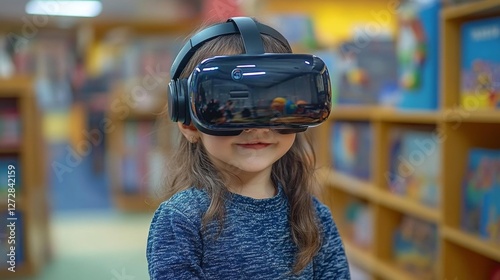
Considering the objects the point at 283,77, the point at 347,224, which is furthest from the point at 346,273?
the point at 347,224

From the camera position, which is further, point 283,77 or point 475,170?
point 475,170

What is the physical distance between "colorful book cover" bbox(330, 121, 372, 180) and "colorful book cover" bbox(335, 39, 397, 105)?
161 millimetres

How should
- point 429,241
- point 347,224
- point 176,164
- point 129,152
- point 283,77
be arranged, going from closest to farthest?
point 283,77 → point 176,164 → point 429,241 → point 347,224 → point 129,152

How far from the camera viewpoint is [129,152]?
4.67m

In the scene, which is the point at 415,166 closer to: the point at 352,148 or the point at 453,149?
the point at 453,149

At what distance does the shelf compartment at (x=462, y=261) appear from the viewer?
1.65m

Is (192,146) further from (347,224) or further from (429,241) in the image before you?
(347,224)

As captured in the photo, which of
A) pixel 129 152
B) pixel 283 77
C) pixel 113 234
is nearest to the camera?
pixel 283 77

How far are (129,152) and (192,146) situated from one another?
3.82 m

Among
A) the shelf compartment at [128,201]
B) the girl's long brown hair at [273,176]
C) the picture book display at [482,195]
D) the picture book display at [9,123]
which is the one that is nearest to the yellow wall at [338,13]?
the shelf compartment at [128,201]

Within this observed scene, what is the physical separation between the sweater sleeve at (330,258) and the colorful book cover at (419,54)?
3.89 ft

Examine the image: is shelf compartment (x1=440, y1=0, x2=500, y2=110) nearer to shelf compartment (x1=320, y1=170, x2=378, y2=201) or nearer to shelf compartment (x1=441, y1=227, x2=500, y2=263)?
shelf compartment (x1=441, y1=227, x2=500, y2=263)

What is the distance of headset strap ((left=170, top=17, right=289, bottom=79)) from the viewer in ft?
2.73

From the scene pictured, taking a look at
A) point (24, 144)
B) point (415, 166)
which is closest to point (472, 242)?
point (415, 166)
